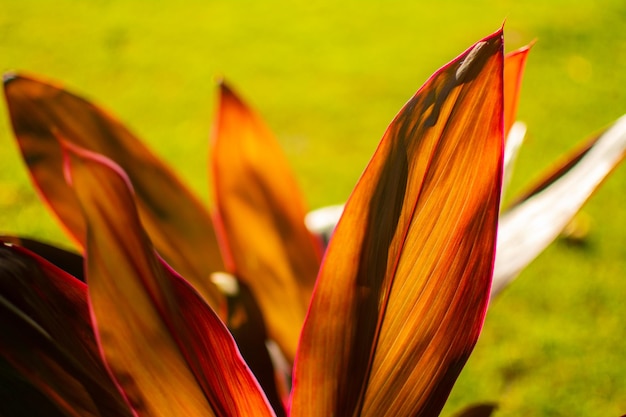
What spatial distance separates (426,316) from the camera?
1.56 ft

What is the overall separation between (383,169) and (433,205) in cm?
4

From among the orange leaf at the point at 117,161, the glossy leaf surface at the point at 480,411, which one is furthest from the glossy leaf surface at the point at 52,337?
the glossy leaf surface at the point at 480,411

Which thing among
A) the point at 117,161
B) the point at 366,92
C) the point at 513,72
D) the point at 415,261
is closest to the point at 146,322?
the point at 415,261

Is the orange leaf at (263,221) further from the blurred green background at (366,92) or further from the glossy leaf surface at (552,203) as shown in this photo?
the blurred green background at (366,92)

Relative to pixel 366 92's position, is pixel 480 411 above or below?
below

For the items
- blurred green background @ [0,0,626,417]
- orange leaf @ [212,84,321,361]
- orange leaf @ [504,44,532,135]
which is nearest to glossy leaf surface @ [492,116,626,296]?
orange leaf @ [504,44,532,135]

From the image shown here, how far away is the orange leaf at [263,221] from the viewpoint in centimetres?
77

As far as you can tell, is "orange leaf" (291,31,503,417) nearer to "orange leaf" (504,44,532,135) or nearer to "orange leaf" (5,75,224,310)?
"orange leaf" (504,44,532,135)

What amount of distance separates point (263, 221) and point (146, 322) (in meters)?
0.36

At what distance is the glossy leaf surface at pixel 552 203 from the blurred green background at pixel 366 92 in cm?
108

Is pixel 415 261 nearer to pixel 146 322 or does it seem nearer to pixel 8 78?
pixel 146 322

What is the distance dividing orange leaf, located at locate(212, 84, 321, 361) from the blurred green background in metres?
1.01

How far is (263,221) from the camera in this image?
0.79 metres

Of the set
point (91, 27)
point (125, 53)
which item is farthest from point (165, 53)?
point (91, 27)
